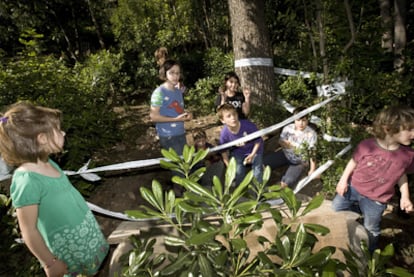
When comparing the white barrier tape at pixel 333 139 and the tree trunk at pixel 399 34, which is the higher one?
the tree trunk at pixel 399 34

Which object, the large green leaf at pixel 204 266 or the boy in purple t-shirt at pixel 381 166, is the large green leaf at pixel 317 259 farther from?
the boy in purple t-shirt at pixel 381 166

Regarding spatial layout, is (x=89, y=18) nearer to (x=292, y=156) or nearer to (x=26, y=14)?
(x=26, y=14)

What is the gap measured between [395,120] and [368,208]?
0.82 m

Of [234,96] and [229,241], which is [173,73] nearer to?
[234,96]

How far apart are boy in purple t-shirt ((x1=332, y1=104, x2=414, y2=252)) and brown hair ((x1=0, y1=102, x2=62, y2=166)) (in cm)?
240

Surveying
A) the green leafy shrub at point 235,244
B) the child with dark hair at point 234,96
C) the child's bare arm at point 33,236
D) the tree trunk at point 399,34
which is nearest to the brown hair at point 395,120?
the green leafy shrub at point 235,244

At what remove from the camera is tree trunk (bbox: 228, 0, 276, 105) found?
167 inches

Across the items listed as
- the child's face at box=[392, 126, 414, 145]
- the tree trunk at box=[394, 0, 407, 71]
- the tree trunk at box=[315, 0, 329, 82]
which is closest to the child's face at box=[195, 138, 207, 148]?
the tree trunk at box=[315, 0, 329, 82]

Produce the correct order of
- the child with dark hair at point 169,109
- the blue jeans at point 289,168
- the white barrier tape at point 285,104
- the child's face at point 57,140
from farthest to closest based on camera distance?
the white barrier tape at point 285,104
the blue jeans at point 289,168
the child with dark hair at point 169,109
the child's face at point 57,140

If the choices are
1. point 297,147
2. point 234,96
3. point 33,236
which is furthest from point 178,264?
point 234,96

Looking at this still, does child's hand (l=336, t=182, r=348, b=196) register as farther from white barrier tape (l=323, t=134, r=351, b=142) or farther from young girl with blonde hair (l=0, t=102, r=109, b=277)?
young girl with blonde hair (l=0, t=102, r=109, b=277)

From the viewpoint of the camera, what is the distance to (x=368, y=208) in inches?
97.3

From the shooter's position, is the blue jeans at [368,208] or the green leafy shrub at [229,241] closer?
the green leafy shrub at [229,241]

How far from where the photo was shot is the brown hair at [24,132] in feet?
4.89
